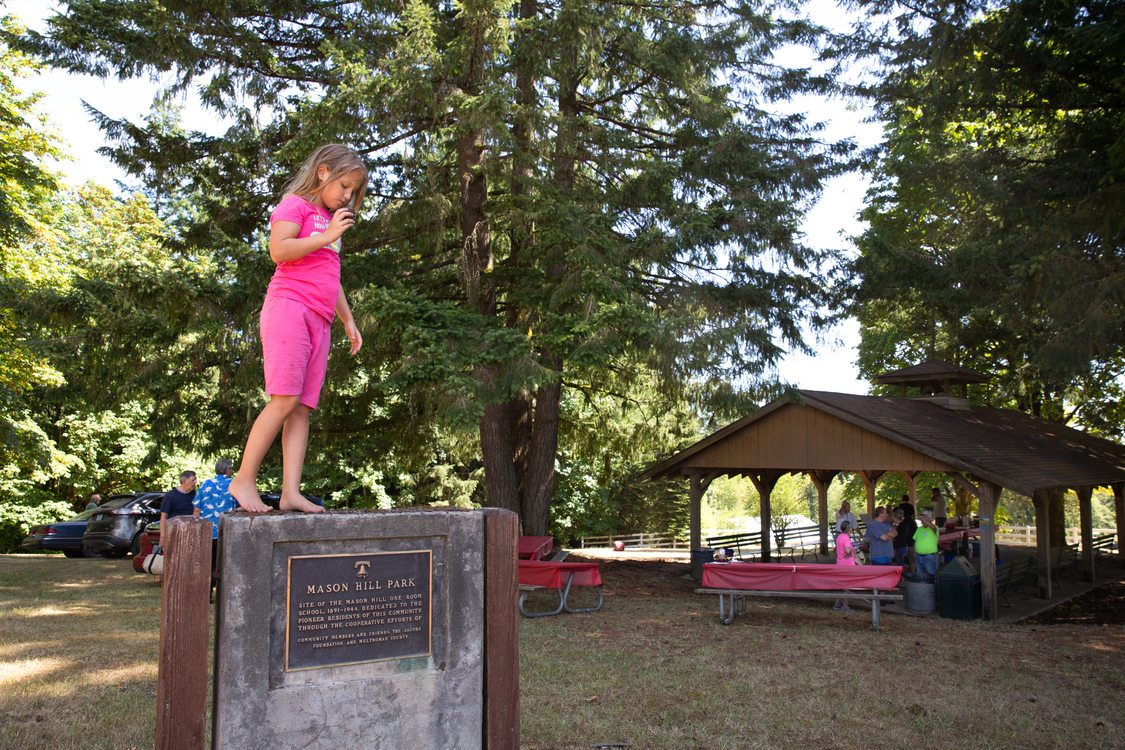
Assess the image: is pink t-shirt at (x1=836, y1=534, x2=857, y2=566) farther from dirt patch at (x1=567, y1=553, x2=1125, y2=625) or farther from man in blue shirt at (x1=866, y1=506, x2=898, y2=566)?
dirt patch at (x1=567, y1=553, x2=1125, y2=625)

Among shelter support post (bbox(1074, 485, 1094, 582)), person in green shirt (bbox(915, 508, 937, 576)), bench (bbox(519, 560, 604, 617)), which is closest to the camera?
bench (bbox(519, 560, 604, 617))

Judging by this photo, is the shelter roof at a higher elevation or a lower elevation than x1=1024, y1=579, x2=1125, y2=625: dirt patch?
higher

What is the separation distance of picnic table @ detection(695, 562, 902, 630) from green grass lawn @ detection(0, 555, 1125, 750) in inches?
18.0

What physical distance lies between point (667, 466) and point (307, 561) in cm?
1395

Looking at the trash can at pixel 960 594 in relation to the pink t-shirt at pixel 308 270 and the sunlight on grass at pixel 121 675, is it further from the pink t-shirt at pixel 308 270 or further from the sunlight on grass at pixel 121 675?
the pink t-shirt at pixel 308 270

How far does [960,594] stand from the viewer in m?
12.1

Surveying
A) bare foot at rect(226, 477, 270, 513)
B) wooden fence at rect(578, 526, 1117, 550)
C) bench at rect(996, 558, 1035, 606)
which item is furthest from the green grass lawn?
wooden fence at rect(578, 526, 1117, 550)

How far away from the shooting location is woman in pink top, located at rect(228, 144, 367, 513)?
4.07 meters

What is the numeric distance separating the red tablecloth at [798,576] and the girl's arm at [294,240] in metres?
8.18

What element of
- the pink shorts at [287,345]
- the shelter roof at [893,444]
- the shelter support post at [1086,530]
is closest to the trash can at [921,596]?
the shelter roof at [893,444]

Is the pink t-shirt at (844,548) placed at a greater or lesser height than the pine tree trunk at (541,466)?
lesser

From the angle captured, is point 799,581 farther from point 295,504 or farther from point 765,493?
point 765,493

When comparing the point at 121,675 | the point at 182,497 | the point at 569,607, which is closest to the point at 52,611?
the point at 182,497

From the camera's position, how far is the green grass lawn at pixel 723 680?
5.71 m
